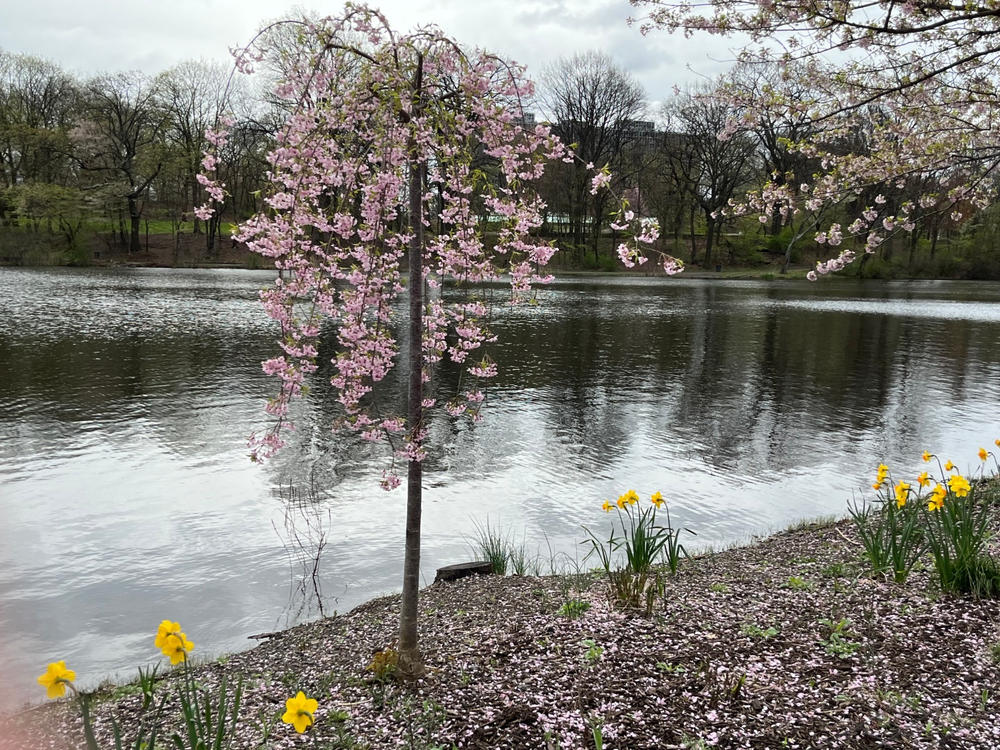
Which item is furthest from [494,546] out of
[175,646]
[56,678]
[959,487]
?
[56,678]

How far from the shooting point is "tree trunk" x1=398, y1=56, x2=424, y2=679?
12.6 feet

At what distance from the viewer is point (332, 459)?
10.4 m

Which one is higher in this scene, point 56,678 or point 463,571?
point 56,678

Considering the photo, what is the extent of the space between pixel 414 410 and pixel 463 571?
2787mm

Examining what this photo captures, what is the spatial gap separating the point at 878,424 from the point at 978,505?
6.78 m

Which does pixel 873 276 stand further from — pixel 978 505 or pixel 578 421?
pixel 978 505

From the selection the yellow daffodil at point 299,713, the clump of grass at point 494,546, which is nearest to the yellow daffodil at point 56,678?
the yellow daffodil at point 299,713

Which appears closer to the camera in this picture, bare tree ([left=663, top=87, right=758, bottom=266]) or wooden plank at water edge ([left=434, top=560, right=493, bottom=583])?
wooden plank at water edge ([left=434, top=560, right=493, bottom=583])

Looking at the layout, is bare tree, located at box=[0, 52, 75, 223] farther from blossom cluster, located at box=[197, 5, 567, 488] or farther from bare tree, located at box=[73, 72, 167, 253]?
blossom cluster, located at box=[197, 5, 567, 488]

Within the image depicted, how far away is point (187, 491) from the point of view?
8.84 m

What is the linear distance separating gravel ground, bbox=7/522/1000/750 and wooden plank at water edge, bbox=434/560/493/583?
4.37ft

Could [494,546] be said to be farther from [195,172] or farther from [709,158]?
[709,158]

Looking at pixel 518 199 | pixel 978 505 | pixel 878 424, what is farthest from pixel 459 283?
pixel 878 424

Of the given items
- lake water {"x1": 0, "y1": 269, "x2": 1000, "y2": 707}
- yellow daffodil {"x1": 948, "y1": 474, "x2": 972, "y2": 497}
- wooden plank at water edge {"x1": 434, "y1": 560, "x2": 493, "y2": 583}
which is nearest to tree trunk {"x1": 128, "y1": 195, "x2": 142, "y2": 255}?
lake water {"x1": 0, "y1": 269, "x2": 1000, "y2": 707}
